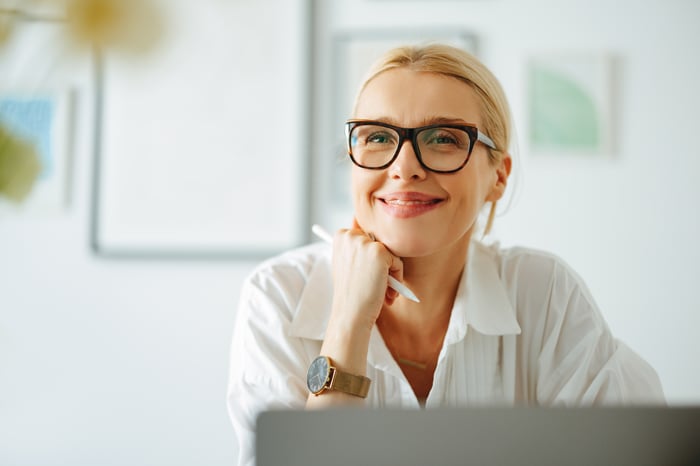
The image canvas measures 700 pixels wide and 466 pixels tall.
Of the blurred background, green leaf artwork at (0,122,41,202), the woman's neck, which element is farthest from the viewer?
the blurred background

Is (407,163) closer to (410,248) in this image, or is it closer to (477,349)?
(410,248)

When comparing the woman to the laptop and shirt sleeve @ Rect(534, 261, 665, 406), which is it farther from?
the laptop

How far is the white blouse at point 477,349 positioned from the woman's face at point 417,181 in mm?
184

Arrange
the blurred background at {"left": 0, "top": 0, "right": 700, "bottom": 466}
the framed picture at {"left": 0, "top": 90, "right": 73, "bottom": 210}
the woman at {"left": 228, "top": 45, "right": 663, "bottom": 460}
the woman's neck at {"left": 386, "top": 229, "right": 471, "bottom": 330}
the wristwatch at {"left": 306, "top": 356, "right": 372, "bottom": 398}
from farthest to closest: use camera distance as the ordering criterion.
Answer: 1. the framed picture at {"left": 0, "top": 90, "right": 73, "bottom": 210}
2. the blurred background at {"left": 0, "top": 0, "right": 700, "bottom": 466}
3. the woman's neck at {"left": 386, "top": 229, "right": 471, "bottom": 330}
4. the woman at {"left": 228, "top": 45, "right": 663, "bottom": 460}
5. the wristwatch at {"left": 306, "top": 356, "right": 372, "bottom": 398}

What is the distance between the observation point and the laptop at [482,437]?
1.84ft

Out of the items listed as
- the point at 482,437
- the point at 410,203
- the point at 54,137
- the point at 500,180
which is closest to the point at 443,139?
the point at 410,203

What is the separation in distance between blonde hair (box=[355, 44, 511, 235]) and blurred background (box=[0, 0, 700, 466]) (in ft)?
2.55

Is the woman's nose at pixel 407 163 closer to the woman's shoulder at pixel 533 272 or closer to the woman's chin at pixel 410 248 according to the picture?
the woman's chin at pixel 410 248

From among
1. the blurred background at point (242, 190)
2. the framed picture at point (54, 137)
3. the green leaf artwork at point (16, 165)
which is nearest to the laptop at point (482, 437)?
the green leaf artwork at point (16, 165)

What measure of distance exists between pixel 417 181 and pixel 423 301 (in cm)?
29

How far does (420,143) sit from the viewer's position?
128cm

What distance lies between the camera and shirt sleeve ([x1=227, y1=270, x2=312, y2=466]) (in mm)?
1227

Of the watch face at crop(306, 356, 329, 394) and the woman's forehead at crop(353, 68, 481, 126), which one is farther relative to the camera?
the woman's forehead at crop(353, 68, 481, 126)

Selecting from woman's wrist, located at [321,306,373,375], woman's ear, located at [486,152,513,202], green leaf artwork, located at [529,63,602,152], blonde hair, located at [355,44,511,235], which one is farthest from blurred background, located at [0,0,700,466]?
woman's wrist, located at [321,306,373,375]
